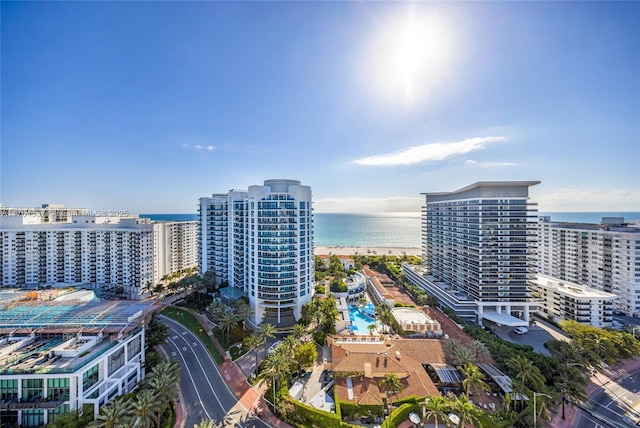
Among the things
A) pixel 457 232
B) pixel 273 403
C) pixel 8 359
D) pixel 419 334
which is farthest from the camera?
pixel 457 232

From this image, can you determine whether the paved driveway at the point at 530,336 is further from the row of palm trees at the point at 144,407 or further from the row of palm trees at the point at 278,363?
the row of palm trees at the point at 144,407

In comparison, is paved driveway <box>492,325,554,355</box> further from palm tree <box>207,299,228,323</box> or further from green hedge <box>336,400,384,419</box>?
palm tree <box>207,299,228,323</box>

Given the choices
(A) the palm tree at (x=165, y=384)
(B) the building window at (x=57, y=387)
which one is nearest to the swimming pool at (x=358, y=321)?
(A) the palm tree at (x=165, y=384)

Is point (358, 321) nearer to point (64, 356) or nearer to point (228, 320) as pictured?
point (228, 320)

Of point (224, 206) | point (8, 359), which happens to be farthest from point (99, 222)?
point (8, 359)

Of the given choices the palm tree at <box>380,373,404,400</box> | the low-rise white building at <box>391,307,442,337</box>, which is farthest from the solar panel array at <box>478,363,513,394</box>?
the palm tree at <box>380,373,404,400</box>

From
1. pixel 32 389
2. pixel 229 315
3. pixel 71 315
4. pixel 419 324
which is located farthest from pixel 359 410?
pixel 71 315

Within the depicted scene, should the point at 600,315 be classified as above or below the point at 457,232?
below

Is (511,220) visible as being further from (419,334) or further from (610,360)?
(419,334)
